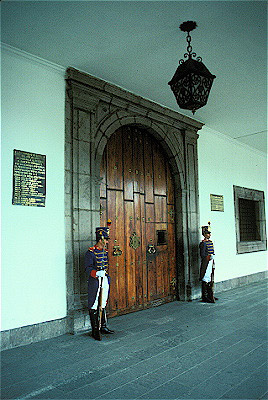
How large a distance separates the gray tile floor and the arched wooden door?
650 millimetres

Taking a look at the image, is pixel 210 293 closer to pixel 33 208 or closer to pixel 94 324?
pixel 94 324

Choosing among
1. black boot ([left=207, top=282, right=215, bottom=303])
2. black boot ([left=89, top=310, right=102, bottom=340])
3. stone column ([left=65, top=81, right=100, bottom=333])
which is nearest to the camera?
black boot ([left=89, top=310, right=102, bottom=340])

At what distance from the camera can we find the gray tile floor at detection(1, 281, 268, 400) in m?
2.38

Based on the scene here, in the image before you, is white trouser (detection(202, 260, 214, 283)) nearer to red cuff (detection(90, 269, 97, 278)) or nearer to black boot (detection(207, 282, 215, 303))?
black boot (detection(207, 282, 215, 303))

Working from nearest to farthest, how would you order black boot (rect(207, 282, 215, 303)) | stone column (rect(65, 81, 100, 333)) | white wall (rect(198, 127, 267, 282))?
stone column (rect(65, 81, 100, 333))
black boot (rect(207, 282, 215, 303))
white wall (rect(198, 127, 267, 282))

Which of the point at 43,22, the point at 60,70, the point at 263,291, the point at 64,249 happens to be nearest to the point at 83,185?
the point at 64,249

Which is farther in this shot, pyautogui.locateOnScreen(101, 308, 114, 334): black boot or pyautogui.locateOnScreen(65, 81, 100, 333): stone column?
pyautogui.locateOnScreen(65, 81, 100, 333): stone column

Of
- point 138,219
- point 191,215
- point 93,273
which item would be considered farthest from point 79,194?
point 191,215

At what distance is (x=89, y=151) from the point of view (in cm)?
419

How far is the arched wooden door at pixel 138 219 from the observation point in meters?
4.62

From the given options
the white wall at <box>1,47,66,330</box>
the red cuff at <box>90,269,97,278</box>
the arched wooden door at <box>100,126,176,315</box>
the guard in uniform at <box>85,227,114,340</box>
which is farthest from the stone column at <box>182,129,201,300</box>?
the white wall at <box>1,47,66,330</box>

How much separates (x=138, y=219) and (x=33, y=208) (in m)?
1.85

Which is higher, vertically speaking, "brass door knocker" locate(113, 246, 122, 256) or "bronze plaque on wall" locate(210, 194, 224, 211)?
"bronze plaque on wall" locate(210, 194, 224, 211)

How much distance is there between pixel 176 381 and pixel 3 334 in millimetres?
1766
